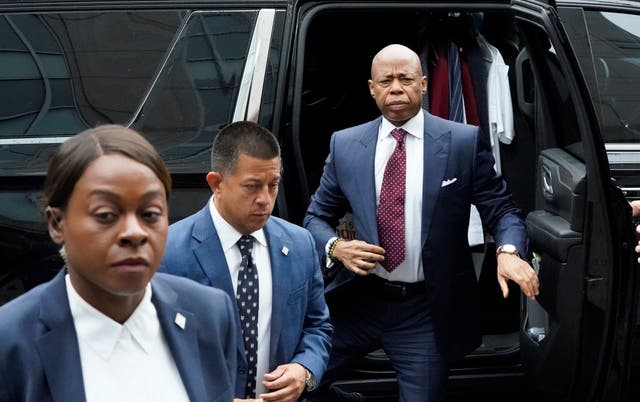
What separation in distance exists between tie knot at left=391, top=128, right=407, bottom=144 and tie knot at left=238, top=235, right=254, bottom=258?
44.5 inches

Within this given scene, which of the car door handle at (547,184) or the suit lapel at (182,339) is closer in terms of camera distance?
the suit lapel at (182,339)

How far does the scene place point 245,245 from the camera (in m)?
3.06

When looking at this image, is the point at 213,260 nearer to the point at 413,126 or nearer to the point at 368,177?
the point at 368,177

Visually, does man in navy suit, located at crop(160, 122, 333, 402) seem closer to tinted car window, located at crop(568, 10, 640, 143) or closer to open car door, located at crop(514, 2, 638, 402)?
open car door, located at crop(514, 2, 638, 402)

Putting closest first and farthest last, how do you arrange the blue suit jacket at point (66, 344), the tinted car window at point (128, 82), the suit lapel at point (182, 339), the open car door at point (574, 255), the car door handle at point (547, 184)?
the blue suit jacket at point (66, 344), the suit lapel at point (182, 339), the open car door at point (574, 255), the tinted car window at point (128, 82), the car door handle at point (547, 184)

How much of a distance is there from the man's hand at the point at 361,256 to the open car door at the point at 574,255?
0.54 meters

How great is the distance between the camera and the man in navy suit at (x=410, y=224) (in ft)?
13.0

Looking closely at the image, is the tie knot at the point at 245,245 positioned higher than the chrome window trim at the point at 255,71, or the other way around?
the chrome window trim at the point at 255,71

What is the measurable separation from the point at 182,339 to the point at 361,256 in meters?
1.95

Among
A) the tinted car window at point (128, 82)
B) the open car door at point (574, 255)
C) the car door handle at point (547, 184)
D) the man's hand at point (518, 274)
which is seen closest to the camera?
the open car door at point (574, 255)

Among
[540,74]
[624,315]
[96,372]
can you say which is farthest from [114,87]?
[96,372]

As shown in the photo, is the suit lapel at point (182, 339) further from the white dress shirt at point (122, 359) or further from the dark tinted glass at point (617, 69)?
the dark tinted glass at point (617, 69)

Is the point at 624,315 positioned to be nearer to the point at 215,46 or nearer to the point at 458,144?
the point at 458,144

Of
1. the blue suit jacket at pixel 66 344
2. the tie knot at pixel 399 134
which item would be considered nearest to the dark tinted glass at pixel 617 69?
the tie knot at pixel 399 134
